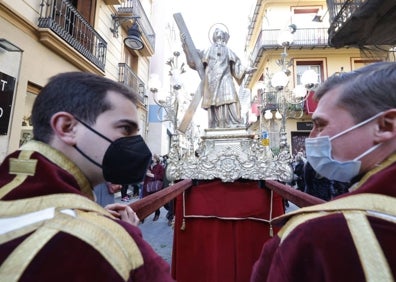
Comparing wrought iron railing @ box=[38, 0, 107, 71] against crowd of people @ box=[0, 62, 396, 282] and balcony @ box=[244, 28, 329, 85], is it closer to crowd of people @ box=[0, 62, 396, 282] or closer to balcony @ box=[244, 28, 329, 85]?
crowd of people @ box=[0, 62, 396, 282]

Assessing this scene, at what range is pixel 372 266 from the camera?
2.05 ft

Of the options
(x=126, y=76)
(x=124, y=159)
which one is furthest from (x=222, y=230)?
(x=126, y=76)

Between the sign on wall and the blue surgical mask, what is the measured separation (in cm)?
539

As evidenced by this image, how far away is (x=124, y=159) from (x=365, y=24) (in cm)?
607

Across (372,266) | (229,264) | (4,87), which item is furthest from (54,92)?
(4,87)

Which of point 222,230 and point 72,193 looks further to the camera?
point 222,230

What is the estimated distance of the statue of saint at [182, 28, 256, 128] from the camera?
3796 millimetres

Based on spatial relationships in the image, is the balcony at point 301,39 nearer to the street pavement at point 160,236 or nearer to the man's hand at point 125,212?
the street pavement at point 160,236

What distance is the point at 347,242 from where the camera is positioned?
2.16ft

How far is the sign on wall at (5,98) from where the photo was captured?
4726 mm

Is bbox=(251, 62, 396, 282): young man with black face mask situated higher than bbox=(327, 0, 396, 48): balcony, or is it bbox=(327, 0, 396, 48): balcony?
bbox=(327, 0, 396, 48): balcony

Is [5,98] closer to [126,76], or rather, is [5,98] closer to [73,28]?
[73,28]

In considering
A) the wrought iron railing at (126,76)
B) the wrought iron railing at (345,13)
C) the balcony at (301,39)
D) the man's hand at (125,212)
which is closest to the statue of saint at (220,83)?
the man's hand at (125,212)

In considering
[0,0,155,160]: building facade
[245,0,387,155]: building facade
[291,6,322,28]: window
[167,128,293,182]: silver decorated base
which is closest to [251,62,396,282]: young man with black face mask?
[167,128,293,182]: silver decorated base
